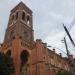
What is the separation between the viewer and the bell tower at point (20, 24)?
2094 inches

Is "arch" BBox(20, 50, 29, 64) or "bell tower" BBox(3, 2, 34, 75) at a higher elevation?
"bell tower" BBox(3, 2, 34, 75)

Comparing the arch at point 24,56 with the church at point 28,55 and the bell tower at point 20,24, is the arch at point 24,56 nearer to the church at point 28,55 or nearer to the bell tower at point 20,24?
the church at point 28,55

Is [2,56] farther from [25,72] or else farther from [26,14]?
[26,14]

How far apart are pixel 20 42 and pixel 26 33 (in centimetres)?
995

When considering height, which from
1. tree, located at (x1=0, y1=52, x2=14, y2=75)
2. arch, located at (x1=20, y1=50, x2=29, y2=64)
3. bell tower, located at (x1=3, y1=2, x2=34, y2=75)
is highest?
bell tower, located at (x1=3, y1=2, x2=34, y2=75)

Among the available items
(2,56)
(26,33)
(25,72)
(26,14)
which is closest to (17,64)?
(25,72)

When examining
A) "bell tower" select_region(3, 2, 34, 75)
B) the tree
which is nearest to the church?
"bell tower" select_region(3, 2, 34, 75)

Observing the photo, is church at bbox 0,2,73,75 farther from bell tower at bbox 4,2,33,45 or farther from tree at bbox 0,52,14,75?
tree at bbox 0,52,14,75

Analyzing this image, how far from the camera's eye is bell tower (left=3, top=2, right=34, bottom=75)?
43922 mm

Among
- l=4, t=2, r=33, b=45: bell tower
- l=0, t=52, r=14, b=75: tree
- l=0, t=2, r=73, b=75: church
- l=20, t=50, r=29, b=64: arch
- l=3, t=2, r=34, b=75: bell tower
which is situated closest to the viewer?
l=0, t=52, r=14, b=75: tree

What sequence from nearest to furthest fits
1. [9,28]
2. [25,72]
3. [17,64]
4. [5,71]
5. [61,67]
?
[5,71], [17,64], [25,72], [61,67], [9,28]

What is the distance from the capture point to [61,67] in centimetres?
5234

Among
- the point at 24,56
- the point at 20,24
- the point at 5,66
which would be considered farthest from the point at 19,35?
the point at 5,66

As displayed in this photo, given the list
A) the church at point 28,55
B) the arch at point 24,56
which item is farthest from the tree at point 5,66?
the arch at point 24,56
